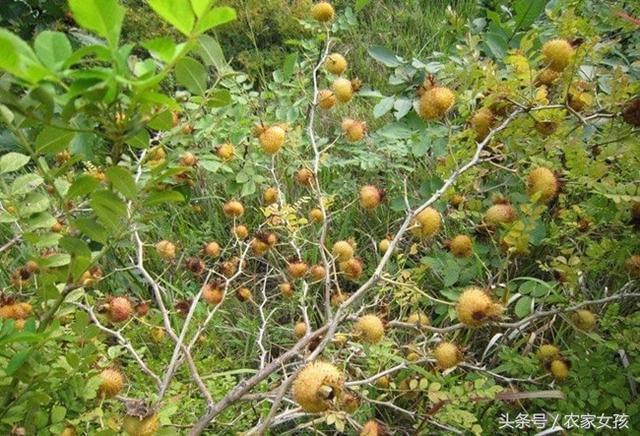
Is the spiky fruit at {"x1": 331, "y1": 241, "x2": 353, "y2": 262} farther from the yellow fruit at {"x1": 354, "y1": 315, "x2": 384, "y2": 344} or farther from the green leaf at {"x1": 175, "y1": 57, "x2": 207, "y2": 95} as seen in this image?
the green leaf at {"x1": 175, "y1": 57, "x2": 207, "y2": 95}

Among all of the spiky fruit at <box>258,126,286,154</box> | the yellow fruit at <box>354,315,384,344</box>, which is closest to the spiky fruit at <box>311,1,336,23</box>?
the spiky fruit at <box>258,126,286,154</box>

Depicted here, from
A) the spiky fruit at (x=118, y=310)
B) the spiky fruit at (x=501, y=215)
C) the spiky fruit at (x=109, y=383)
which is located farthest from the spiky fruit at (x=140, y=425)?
the spiky fruit at (x=501, y=215)

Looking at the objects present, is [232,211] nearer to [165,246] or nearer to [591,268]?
[165,246]

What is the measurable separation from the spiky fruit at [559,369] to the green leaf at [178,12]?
1038mm

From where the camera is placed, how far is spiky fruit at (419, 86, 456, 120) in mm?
1233

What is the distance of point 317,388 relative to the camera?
90 cm

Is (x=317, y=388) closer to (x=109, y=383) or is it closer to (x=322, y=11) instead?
(x=109, y=383)

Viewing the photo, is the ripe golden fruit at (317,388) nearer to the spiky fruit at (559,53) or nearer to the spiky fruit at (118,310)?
the spiky fruit at (118,310)

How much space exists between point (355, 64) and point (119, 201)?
2724 millimetres

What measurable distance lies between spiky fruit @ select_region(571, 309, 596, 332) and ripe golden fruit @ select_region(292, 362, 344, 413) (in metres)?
0.60

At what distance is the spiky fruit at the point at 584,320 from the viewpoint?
131 centimetres

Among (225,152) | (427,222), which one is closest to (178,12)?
(427,222)

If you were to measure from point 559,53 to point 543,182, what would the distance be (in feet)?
0.73

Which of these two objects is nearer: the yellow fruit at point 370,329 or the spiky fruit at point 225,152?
the yellow fruit at point 370,329
